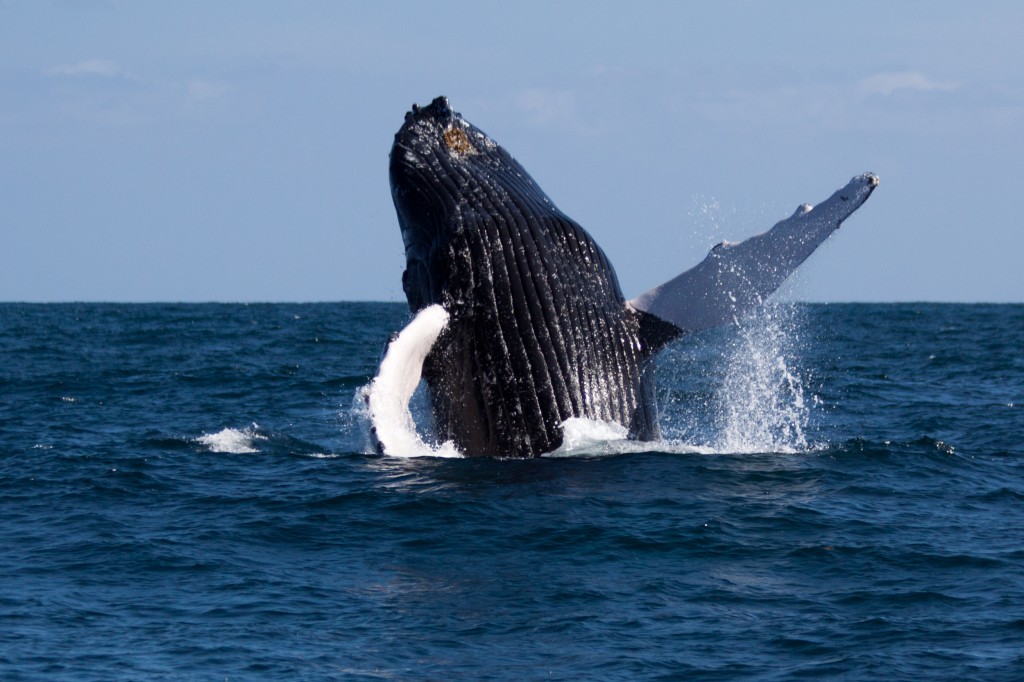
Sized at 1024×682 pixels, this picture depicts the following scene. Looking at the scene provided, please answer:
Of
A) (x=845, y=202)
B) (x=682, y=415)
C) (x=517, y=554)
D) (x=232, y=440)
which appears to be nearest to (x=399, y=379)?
(x=517, y=554)

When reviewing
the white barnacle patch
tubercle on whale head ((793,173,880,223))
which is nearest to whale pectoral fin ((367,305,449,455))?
the white barnacle patch

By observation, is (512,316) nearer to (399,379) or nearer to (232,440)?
(399,379)

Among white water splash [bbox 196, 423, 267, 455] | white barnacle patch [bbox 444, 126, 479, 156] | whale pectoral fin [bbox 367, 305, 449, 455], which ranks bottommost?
white water splash [bbox 196, 423, 267, 455]

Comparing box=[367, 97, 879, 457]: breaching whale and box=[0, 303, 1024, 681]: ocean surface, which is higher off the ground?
box=[367, 97, 879, 457]: breaching whale

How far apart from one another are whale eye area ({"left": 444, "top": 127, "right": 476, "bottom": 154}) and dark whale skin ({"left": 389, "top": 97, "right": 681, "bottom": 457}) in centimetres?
20

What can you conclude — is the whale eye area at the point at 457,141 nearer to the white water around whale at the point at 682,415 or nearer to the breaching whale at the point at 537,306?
the breaching whale at the point at 537,306

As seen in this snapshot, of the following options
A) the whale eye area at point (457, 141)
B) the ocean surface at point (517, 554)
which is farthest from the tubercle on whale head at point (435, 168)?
the ocean surface at point (517, 554)

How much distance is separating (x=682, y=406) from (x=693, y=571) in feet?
39.3

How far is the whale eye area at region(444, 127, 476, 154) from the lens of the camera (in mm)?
13859

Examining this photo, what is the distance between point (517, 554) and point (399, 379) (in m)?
2.04

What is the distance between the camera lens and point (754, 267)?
13.0 meters

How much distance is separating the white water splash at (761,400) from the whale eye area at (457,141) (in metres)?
3.28

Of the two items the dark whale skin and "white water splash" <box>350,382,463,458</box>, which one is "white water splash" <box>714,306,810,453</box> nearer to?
the dark whale skin

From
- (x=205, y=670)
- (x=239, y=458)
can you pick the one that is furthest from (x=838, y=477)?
(x=205, y=670)
